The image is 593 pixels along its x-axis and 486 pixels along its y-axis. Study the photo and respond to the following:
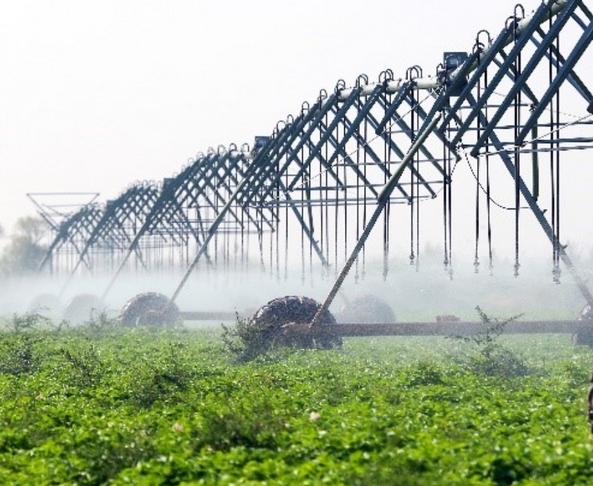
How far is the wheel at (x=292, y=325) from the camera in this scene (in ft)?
93.8

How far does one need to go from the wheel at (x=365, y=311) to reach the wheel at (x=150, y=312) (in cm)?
488

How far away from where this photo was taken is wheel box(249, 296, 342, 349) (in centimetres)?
2858

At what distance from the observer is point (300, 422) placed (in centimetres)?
1466

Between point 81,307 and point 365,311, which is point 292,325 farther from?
point 81,307

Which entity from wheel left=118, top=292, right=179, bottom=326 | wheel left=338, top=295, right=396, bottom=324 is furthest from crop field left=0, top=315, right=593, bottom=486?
wheel left=118, top=292, right=179, bottom=326

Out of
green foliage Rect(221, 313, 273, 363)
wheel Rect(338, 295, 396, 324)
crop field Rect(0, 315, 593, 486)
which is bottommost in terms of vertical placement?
crop field Rect(0, 315, 593, 486)

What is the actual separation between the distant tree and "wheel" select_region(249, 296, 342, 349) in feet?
252

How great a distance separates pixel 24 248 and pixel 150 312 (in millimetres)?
67477

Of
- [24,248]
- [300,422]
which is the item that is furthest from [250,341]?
[24,248]

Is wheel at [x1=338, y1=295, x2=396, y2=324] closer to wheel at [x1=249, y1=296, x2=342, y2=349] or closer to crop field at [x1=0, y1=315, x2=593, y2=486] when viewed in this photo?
wheel at [x1=249, y1=296, x2=342, y2=349]

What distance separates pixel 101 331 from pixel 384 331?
13293mm

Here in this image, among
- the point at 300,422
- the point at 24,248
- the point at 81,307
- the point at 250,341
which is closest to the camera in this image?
the point at 300,422

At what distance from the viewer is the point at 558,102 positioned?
23.2 metres

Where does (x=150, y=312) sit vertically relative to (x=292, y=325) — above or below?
above
